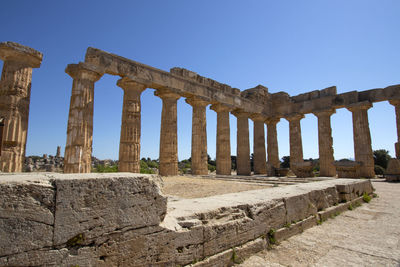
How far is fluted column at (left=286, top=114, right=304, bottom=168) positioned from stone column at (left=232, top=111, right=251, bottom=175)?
4600 millimetres

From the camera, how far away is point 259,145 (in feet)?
70.7

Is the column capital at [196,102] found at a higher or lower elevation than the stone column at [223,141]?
higher

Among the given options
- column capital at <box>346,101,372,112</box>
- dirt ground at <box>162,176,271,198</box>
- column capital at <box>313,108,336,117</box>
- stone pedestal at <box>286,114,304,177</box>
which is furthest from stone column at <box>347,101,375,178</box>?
dirt ground at <box>162,176,271,198</box>

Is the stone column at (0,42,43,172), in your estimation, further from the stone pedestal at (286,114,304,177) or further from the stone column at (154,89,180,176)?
the stone pedestal at (286,114,304,177)

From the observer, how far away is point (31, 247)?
6.95 ft

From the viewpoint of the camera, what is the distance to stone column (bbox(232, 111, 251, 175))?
64.0 feet

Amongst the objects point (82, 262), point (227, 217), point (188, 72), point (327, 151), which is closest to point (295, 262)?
point (227, 217)

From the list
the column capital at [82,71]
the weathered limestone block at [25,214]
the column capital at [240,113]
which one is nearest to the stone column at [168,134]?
the column capital at [82,71]

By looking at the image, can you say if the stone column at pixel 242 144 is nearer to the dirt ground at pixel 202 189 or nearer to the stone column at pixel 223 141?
the stone column at pixel 223 141

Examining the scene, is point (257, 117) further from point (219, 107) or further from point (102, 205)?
point (102, 205)

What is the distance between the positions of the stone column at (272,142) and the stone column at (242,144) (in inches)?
153

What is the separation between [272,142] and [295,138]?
2.21m

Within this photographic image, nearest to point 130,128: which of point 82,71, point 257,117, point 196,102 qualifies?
point 82,71

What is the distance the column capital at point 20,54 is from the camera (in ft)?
31.0
